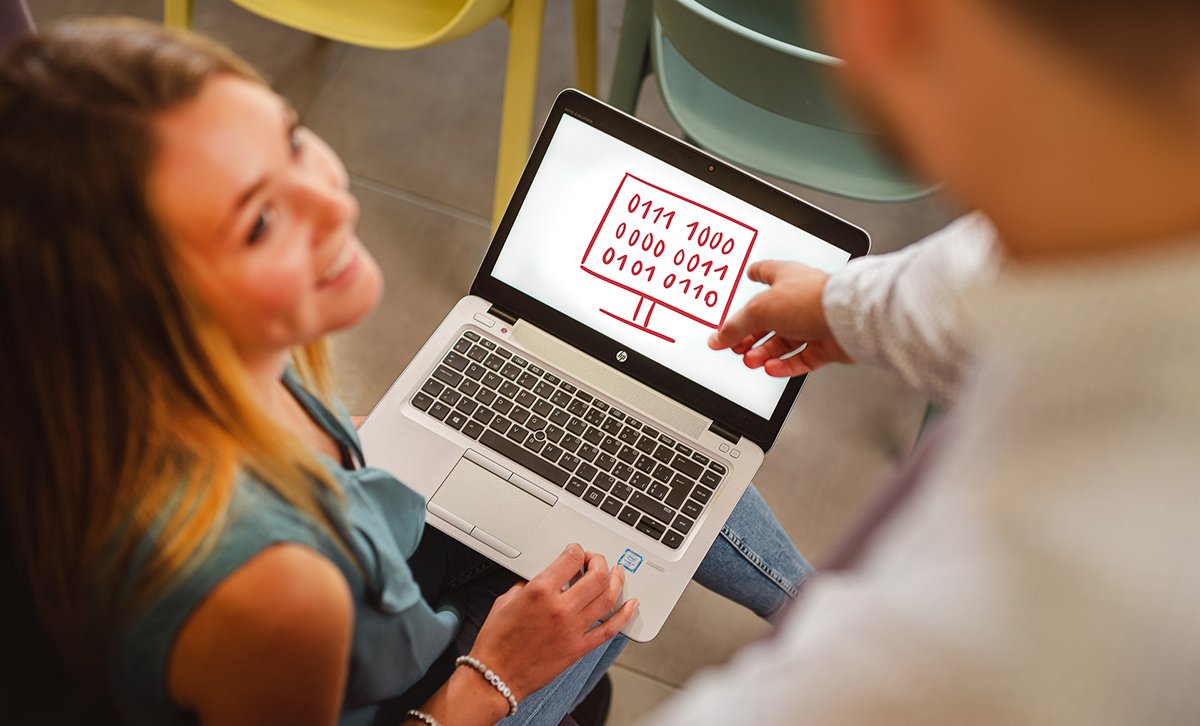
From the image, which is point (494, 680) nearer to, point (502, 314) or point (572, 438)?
point (572, 438)

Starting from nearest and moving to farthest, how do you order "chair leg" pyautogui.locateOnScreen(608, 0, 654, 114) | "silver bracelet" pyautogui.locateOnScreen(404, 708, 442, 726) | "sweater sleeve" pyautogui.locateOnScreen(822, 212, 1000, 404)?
"sweater sleeve" pyautogui.locateOnScreen(822, 212, 1000, 404) < "silver bracelet" pyautogui.locateOnScreen(404, 708, 442, 726) < "chair leg" pyautogui.locateOnScreen(608, 0, 654, 114)

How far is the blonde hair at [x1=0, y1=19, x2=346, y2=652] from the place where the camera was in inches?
20.3

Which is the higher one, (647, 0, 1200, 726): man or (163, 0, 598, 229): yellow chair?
(647, 0, 1200, 726): man

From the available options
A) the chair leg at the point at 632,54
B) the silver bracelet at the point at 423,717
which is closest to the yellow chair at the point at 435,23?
the chair leg at the point at 632,54

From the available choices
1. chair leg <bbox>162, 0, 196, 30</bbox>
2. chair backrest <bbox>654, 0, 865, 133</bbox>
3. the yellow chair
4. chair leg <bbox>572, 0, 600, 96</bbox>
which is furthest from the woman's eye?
chair leg <bbox>162, 0, 196, 30</bbox>

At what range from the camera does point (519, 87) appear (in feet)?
4.64

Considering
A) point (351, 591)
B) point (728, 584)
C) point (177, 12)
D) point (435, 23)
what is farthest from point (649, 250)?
point (177, 12)

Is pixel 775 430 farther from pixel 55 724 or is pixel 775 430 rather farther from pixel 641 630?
pixel 55 724

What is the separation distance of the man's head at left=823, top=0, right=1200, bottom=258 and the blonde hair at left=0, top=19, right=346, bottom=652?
40 cm

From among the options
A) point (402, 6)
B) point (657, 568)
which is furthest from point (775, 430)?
point (402, 6)

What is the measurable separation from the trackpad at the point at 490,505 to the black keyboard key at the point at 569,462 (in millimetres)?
46

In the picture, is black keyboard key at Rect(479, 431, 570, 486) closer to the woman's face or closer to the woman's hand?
the woman's hand

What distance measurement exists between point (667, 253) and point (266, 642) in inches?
23.1

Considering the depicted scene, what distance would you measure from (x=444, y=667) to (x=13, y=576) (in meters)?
0.39
